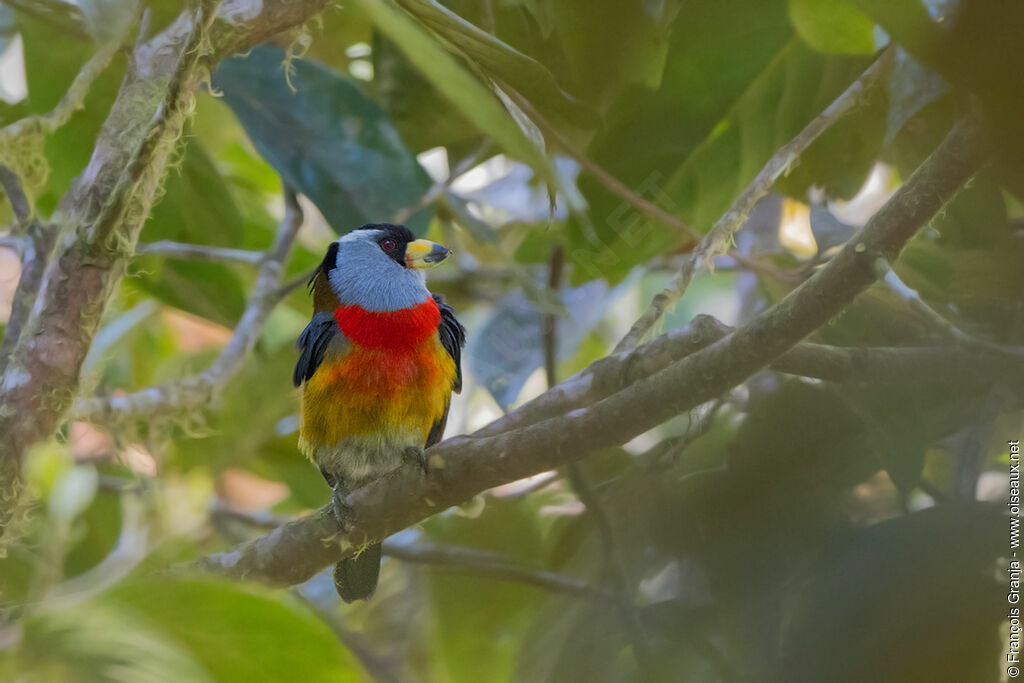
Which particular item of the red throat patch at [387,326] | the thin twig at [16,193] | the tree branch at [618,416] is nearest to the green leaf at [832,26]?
the tree branch at [618,416]

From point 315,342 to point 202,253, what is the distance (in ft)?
1.05

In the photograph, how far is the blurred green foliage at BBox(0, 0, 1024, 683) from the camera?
0.54 m

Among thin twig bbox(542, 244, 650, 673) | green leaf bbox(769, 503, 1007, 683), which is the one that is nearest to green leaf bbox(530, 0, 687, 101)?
thin twig bbox(542, 244, 650, 673)

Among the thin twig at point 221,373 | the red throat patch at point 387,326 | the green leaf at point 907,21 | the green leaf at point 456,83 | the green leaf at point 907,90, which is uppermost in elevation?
the green leaf at point 907,21

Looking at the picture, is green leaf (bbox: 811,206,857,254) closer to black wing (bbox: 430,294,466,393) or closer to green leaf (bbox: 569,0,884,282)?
green leaf (bbox: 569,0,884,282)

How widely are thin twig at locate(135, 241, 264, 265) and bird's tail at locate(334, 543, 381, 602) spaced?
0.49m

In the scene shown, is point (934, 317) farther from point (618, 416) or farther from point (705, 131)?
point (705, 131)

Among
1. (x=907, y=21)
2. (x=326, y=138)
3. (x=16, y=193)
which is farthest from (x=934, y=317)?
(x=16, y=193)

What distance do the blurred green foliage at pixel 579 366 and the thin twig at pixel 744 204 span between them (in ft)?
0.10

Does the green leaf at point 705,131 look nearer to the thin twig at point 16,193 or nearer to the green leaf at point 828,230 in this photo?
the green leaf at point 828,230

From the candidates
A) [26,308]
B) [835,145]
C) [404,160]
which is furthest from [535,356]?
[26,308]

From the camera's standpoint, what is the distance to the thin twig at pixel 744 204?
3.08 ft

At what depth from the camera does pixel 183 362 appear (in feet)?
5.79

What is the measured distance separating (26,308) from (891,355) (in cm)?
96
